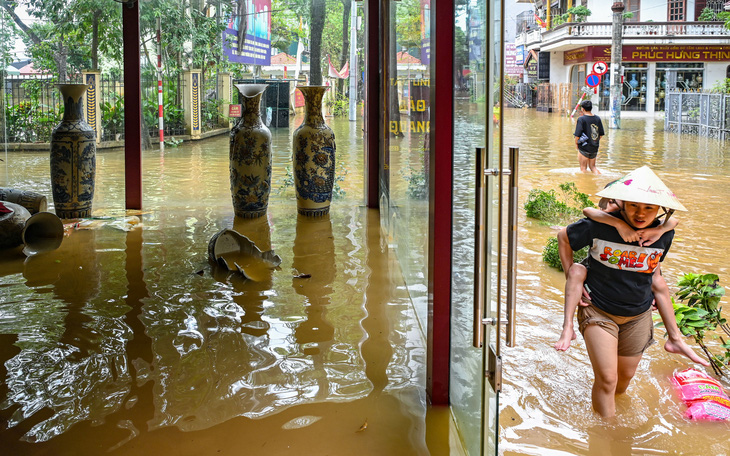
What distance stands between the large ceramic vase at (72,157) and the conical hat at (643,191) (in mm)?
4912

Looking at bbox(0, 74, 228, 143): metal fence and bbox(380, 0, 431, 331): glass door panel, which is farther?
bbox(0, 74, 228, 143): metal fence

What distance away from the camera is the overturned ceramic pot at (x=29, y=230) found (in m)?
5.02

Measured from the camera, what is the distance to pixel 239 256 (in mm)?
4699

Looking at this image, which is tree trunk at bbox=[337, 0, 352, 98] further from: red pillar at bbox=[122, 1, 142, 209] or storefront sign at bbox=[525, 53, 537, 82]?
storefront sign at bbox=[525, 53, 537, 82]

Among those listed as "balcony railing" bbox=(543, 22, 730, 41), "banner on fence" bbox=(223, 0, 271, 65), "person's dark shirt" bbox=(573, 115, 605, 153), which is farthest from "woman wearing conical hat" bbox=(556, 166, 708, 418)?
"balcony railing" bbox=(543, 22, 730, 41)

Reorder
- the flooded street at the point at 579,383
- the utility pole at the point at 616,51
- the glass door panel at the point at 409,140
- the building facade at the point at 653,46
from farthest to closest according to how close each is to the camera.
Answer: the building facade at the point at 653,46 → the utility pole at the point at 616,51 → the glass door panel at the point at 409,140 → the flooded street at the point at 579,383

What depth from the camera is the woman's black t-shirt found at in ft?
8.41

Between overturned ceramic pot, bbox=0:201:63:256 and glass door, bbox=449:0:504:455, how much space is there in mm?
3577

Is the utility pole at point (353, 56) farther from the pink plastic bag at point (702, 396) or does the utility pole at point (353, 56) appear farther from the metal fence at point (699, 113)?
the metal fence at point (699, 113)

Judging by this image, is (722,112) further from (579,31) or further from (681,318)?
(681,318)

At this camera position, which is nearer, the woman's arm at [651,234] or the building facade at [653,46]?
the woman's arm at [651,234]

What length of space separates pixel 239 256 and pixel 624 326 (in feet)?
8.86

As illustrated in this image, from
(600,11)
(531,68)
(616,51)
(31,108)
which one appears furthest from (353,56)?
(531,68)

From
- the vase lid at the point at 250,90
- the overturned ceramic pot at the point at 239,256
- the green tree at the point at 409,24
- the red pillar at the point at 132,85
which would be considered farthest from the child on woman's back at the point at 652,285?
the red pillar at the point at 132,85
